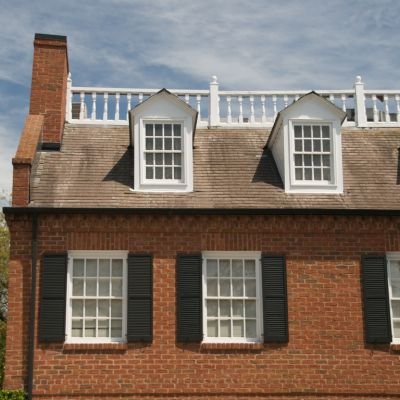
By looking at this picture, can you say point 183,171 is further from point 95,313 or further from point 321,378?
point 321,378

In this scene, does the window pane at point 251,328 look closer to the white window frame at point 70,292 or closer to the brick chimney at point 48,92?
the white window frame at point 70,292

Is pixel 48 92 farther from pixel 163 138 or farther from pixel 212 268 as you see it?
pixel 212 268

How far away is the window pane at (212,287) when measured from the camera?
1291 centimetres

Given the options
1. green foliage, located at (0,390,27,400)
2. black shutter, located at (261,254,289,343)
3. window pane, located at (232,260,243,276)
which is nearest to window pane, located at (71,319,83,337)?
green foliage, located at (0,390,27,400)

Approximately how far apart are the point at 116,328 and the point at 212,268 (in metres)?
2.31

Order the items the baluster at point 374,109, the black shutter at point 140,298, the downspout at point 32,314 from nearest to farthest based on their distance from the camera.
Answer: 1. the downspout at point 32,314
2. the black shutter at point 140,298
3. the baluster at point 374,109

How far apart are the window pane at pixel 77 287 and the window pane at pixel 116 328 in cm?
89

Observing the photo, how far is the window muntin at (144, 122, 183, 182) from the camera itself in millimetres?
14023

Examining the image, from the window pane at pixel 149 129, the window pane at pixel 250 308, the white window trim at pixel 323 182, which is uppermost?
the window pane at pixel 149 129

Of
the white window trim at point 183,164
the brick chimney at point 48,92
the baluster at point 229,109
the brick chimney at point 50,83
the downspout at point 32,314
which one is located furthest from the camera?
the baluster at point 229,109

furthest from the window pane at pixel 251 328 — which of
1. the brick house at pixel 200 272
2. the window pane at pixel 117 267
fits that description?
the window pane at pixel 117 267

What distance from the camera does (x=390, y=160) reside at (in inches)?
595

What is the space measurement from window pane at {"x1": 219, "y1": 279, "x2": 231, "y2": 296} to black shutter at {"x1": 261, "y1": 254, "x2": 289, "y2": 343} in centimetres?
72

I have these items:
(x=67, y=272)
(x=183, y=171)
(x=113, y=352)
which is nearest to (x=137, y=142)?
(x=183, y=171)
